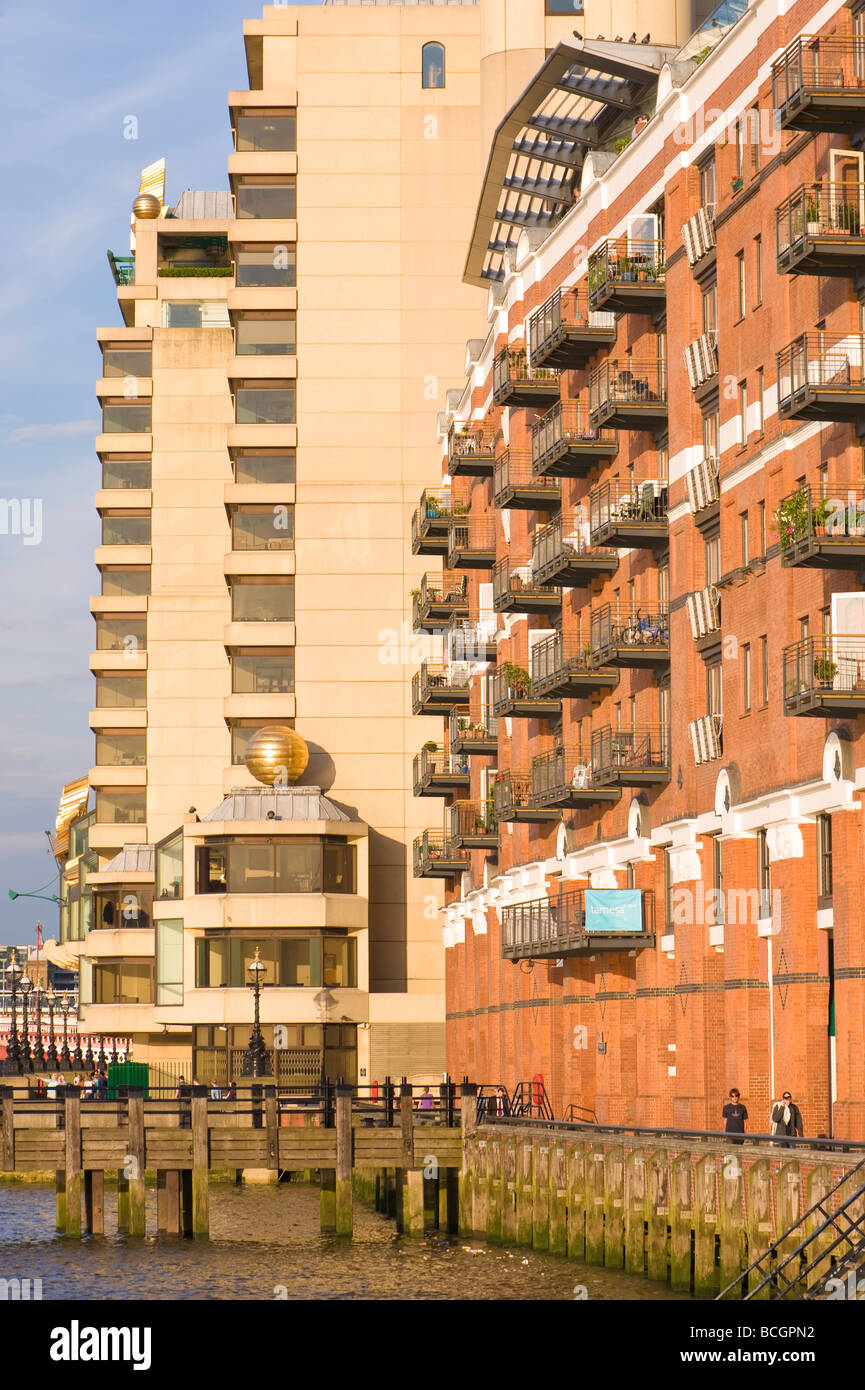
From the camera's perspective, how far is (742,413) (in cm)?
Result: 4478

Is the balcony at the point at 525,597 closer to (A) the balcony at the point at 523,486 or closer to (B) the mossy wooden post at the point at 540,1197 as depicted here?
(A) the balcony at the point at 523,486

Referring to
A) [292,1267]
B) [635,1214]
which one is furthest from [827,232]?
[292,1267]

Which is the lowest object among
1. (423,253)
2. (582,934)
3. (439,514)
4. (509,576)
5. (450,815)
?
(582,934)

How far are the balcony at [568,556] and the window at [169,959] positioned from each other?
31.7m

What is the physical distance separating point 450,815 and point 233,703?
1879cm

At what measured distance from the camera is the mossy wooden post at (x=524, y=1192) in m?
43.9

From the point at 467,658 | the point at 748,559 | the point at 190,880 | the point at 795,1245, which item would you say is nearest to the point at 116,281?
the point at 190,880

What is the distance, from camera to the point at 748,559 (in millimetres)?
44125

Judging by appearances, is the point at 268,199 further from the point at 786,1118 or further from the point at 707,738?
the point at 786,1118

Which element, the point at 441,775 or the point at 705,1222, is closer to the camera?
the point at 705,1222

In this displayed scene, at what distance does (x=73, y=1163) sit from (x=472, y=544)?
30718 millimetres

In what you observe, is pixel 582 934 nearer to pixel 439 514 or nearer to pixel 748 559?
pixel 748 559

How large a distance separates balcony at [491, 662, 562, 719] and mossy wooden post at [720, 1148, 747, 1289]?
89.4 feet

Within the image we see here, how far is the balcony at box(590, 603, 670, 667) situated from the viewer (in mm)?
49656
